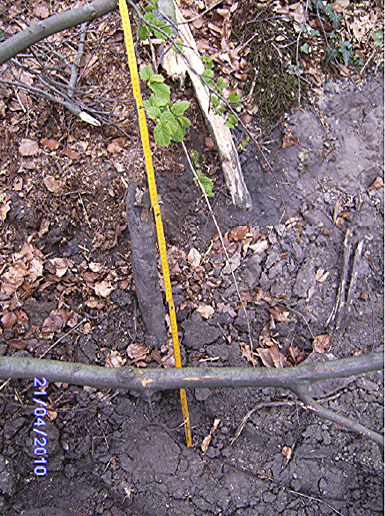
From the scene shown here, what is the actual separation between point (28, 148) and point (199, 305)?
6.03ft

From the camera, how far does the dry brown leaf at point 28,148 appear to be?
2.77 metres

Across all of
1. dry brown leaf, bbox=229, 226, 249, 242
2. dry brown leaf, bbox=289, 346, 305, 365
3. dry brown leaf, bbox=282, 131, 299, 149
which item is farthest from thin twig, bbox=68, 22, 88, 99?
dry brown leaf, bbox=289, 346, 305, 365

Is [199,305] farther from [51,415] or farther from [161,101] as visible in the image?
[161,101]

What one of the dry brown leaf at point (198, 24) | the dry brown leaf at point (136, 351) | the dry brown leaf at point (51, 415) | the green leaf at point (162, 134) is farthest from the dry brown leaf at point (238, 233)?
the dry brown leaf at point (198, 24)

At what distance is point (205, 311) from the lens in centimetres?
258

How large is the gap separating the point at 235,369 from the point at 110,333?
104 centimetres

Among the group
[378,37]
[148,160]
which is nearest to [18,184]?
[148,160]

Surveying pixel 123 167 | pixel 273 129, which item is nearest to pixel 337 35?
pixel 273 129

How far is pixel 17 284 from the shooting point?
2500 mm

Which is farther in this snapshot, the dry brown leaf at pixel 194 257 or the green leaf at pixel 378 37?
the green leaf at pixel 378 37

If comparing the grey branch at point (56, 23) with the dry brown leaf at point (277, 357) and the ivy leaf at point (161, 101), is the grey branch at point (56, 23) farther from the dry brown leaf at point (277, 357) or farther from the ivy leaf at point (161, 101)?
the dry brown leaf at point (277, 357)

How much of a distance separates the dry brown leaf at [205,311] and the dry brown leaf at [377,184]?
1844 mm

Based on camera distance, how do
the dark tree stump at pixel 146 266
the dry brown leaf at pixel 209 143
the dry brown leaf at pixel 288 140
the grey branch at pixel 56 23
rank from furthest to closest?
the dry brown leaf at pixel 288 140 < the dry brown leaf at pixel 209 143 < the dark tree stump at pixel 146 266 < the grey branch at pixel 56 23

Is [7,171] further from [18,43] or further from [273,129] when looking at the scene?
[273,129]
